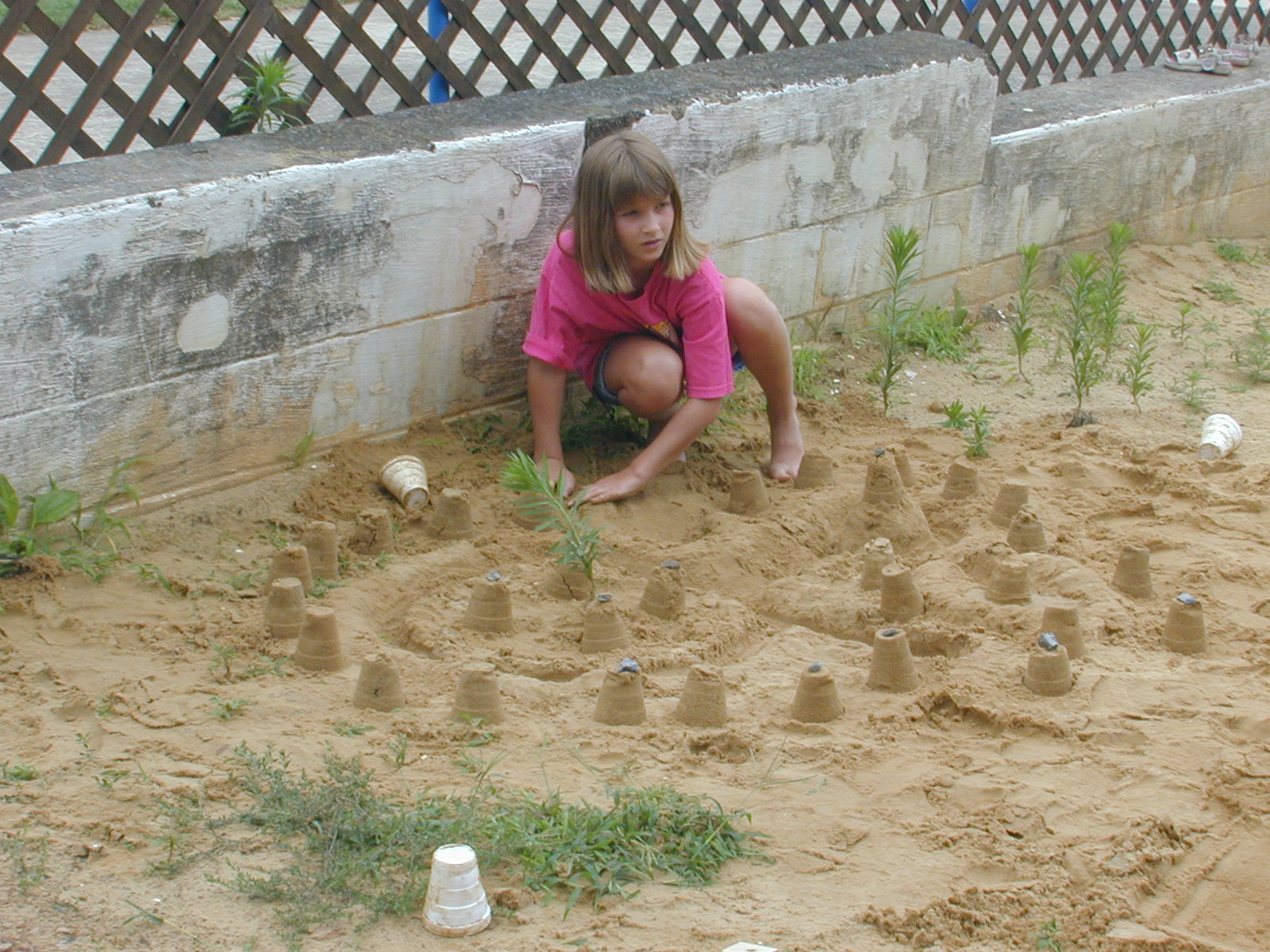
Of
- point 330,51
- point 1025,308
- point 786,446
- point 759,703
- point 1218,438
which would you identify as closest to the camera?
point 759,703

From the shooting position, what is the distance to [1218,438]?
4.81 metres

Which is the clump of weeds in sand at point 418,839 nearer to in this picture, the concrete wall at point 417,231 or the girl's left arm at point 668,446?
the concrete wall at point 417,231

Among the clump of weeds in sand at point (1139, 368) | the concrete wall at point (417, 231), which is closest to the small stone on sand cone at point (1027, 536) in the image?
the clump of weeds in sand at point (1139, 368)

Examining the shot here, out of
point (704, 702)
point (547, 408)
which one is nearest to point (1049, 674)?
point (704, 702)

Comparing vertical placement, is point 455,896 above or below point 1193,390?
below

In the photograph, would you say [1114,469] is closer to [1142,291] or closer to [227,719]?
[1142,291]

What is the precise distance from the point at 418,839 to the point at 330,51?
278 centimetres

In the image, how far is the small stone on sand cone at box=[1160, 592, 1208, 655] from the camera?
3.50 meters

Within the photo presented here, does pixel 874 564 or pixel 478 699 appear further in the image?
pixel 874 564

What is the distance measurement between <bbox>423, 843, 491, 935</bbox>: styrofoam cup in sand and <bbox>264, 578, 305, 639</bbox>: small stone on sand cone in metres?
1.24

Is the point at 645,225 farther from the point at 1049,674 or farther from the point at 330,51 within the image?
the point at 1049,674

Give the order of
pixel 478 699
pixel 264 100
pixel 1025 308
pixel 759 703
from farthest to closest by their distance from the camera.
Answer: pixel 1025 308 → pixel 264 100 → pixel 759 703 → pixel 478 699

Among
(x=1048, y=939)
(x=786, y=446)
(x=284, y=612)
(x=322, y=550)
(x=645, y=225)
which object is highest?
(x=645, y=225)

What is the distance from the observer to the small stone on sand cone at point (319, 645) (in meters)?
3.26
